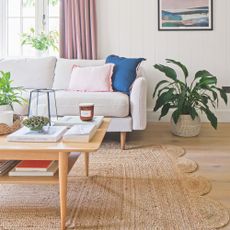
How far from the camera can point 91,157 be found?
9.90ft

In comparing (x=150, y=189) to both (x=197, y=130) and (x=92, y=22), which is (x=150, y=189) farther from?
(x=92, y=22)

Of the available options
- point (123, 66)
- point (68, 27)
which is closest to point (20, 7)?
point (68, 27)

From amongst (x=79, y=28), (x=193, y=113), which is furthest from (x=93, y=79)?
(x=193, y=113)

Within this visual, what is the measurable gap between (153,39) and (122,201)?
2.85m

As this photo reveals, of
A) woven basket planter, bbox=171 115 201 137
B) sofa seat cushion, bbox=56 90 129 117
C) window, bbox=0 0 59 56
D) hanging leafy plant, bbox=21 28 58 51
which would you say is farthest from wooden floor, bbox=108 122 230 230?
window, bbox=0 0 59 56

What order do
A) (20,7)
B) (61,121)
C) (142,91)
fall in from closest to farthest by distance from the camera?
(61,121)
(142,91)
(20,7)

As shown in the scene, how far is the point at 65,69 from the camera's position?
397 cm

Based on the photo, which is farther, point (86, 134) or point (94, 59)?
point (94, 59)

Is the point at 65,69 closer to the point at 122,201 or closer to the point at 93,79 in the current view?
the point at 93,79

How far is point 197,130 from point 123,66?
103cm

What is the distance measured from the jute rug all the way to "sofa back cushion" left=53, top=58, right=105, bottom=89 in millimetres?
1329

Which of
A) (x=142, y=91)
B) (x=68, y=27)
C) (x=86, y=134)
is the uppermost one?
(x=68, y=27)

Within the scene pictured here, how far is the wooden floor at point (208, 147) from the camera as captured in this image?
2.40 metres

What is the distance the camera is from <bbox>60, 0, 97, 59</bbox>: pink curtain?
4312mm
